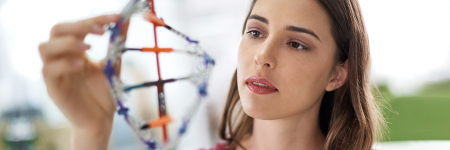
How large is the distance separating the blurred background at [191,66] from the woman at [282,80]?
27mm

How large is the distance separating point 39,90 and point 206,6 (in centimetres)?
64

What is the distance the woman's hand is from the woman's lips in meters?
0.32

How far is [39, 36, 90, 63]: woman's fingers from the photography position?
20.5 inches

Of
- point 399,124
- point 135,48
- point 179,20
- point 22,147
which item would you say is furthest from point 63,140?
point 399,124

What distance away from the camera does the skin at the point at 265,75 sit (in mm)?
558

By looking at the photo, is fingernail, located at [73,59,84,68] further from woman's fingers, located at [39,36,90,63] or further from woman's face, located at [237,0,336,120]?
woman's face, located at [237,0,336,120]

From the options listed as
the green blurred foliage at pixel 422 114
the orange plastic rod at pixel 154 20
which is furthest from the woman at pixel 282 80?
the green blurred foliage at pixel 422 114

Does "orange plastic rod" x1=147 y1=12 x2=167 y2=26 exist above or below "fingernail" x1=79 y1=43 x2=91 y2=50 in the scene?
above

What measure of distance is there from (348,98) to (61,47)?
0.78m

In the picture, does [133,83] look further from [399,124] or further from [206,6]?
[399,124]

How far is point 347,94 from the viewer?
0.95m

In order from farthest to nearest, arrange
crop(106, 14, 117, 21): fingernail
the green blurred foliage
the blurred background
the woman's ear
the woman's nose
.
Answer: the green blurred foliage
the woman's ear
the woman's nose
crop(106, 14, 117, 21): fingernail
the blurred background

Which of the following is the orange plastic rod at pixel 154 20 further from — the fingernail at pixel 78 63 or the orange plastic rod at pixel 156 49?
the fingernail at pixel 78 63

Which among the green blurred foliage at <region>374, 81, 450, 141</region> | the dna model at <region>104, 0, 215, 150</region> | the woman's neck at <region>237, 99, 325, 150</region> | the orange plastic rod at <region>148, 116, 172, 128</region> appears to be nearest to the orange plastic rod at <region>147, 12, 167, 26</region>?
the dna model at <region>104, 0, 215, 150</region>
